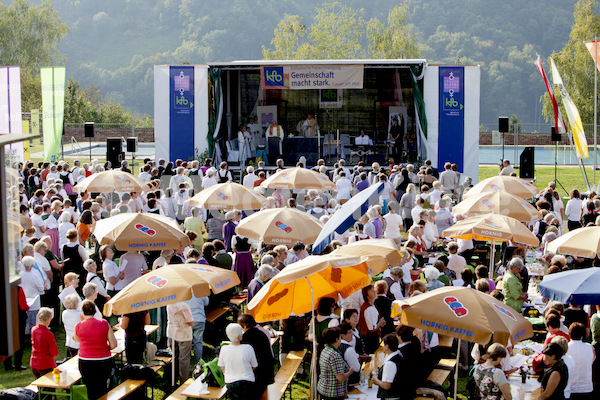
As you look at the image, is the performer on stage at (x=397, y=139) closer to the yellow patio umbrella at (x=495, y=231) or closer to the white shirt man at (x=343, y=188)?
the white shirt man at (x=343, y=188)

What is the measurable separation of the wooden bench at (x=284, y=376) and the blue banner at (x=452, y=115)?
45.9ft

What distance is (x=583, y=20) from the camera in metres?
47.5

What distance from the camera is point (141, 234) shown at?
962 cm

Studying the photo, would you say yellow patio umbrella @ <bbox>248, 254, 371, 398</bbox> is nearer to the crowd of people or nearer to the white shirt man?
the crowd of people

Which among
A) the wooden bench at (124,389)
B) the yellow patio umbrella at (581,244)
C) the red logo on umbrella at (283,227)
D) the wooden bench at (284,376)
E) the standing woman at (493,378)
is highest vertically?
the red logo on umbrella at (283,227)

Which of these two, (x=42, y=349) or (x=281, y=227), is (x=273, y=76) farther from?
(x=42, y=349)

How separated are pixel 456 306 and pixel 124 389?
346 cm

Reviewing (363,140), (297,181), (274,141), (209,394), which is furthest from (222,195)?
(363,140)

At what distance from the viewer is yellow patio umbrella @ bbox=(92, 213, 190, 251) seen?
9.55 meters

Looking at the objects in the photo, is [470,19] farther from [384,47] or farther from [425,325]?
[425,325]

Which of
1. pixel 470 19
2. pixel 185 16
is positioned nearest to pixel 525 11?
pixel 470 19

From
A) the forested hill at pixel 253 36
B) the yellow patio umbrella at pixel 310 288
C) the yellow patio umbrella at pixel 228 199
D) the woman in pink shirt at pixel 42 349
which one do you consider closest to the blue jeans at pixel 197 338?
the yellow patio umbrella at pixel 310 288

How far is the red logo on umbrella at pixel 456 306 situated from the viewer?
639cm

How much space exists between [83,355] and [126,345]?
868mm
